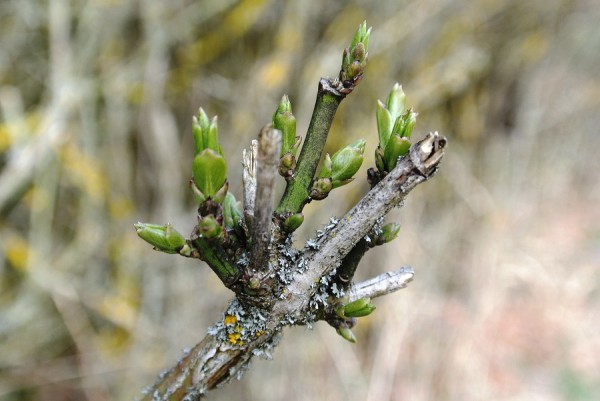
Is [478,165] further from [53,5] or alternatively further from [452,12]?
[53,5]

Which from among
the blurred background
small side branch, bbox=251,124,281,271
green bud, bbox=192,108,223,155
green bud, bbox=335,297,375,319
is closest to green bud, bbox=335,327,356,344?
green bud, bbox=335,297,375,319

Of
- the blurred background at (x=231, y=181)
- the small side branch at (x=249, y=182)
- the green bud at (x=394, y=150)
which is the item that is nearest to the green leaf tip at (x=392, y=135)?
the green bud at (x=394, y=150)

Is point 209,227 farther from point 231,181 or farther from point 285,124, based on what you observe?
point 231,181

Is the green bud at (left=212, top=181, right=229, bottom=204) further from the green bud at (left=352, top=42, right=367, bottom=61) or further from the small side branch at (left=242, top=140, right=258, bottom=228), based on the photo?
the green bud at (left=352, top=42, right=367, bottom=61)

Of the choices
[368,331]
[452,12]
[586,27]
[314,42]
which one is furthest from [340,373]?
[586,27]

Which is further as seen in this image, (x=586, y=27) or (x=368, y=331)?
(x=586, y=27)

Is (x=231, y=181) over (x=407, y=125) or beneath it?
over

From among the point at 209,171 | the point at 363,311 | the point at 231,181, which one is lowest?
the point at 363,311

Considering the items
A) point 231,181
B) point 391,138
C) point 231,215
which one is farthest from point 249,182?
point 231,181
